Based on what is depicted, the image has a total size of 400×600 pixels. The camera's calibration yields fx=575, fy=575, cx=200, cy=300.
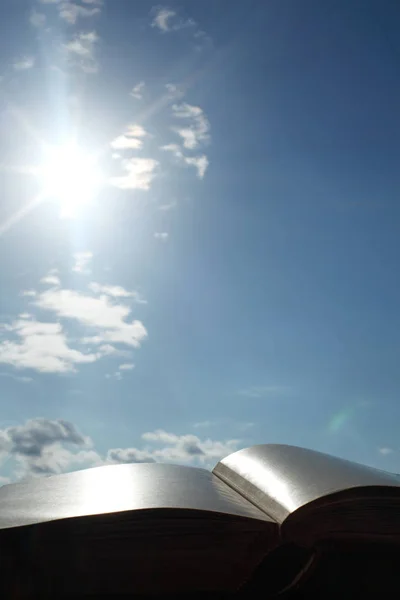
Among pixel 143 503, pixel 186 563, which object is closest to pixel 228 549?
pixel 186 563

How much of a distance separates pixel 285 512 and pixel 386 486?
2.51 feet

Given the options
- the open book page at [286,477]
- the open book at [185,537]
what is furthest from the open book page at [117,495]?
the open book page at [286,477]

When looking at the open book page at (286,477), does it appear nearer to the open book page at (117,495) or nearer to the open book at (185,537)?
the open book at (185,537)

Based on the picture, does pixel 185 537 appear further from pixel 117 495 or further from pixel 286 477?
pixel 286 477

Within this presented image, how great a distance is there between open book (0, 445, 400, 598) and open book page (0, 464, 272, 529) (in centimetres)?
1

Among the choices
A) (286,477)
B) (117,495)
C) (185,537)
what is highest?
(286,477)

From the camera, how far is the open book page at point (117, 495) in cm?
357

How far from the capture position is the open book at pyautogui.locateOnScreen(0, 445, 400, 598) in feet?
11.2

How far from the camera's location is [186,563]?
3637 mm

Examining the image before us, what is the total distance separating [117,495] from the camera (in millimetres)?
3943

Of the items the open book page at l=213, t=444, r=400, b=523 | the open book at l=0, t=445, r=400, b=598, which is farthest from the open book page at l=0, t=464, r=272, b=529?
the open book page at l=213, t=444, r=400, b=523

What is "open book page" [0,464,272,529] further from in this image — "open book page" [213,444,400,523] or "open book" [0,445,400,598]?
"open book page" [213,444,400,523]

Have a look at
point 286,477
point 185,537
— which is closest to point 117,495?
point 185,537

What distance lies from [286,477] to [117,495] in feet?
4.63
